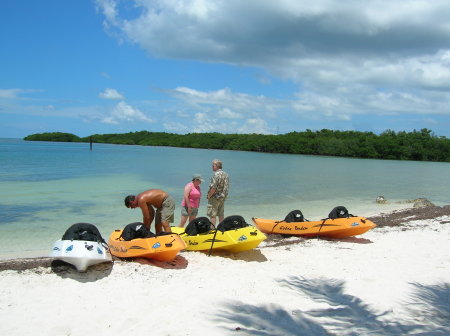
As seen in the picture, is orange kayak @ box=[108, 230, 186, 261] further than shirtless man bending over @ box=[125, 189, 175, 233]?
No

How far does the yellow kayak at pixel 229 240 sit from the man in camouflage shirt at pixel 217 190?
3.47ft

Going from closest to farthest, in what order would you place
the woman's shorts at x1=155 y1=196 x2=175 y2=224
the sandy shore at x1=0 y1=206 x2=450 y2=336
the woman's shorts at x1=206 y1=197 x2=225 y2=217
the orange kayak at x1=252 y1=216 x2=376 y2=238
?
the sandy shore at x1=0 y1=206 x2=450 y2=336 < the woman's shorts at x1=155 y1=196 x2=175 y2=224 < the woman's shorts at x1=206 y1=197 x2=225 y2=217 < the orange kayak at x1=252 y1=216 x2=376 y2=238

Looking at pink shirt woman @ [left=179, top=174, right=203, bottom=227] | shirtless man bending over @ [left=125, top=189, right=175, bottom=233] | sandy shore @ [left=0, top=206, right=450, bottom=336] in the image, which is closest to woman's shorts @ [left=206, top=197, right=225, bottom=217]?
pink shirt woman @ [left=179, top=174, right=203, bottom=227]

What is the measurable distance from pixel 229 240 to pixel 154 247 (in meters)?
1.38

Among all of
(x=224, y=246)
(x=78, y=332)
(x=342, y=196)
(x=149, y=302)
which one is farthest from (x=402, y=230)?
(x=342, y=196)

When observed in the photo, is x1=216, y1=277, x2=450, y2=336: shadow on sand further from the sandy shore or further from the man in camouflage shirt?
the man in camouflage shirt

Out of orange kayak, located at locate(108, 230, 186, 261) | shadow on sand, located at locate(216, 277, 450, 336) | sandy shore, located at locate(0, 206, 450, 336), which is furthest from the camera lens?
orange kayak, located at locate(108, 230, 186, 261)

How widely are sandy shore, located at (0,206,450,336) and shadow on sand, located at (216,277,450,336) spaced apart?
12 millimetres

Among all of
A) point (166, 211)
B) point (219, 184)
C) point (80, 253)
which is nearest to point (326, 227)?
point (219, 184)

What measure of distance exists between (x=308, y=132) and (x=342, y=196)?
323 feet

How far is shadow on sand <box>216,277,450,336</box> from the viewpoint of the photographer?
4.45 metres

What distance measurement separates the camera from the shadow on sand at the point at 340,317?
445cm

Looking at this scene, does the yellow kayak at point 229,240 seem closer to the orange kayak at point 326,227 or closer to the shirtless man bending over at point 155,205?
the shirtless man bending over at point 155,205

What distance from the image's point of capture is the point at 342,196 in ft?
73.1
